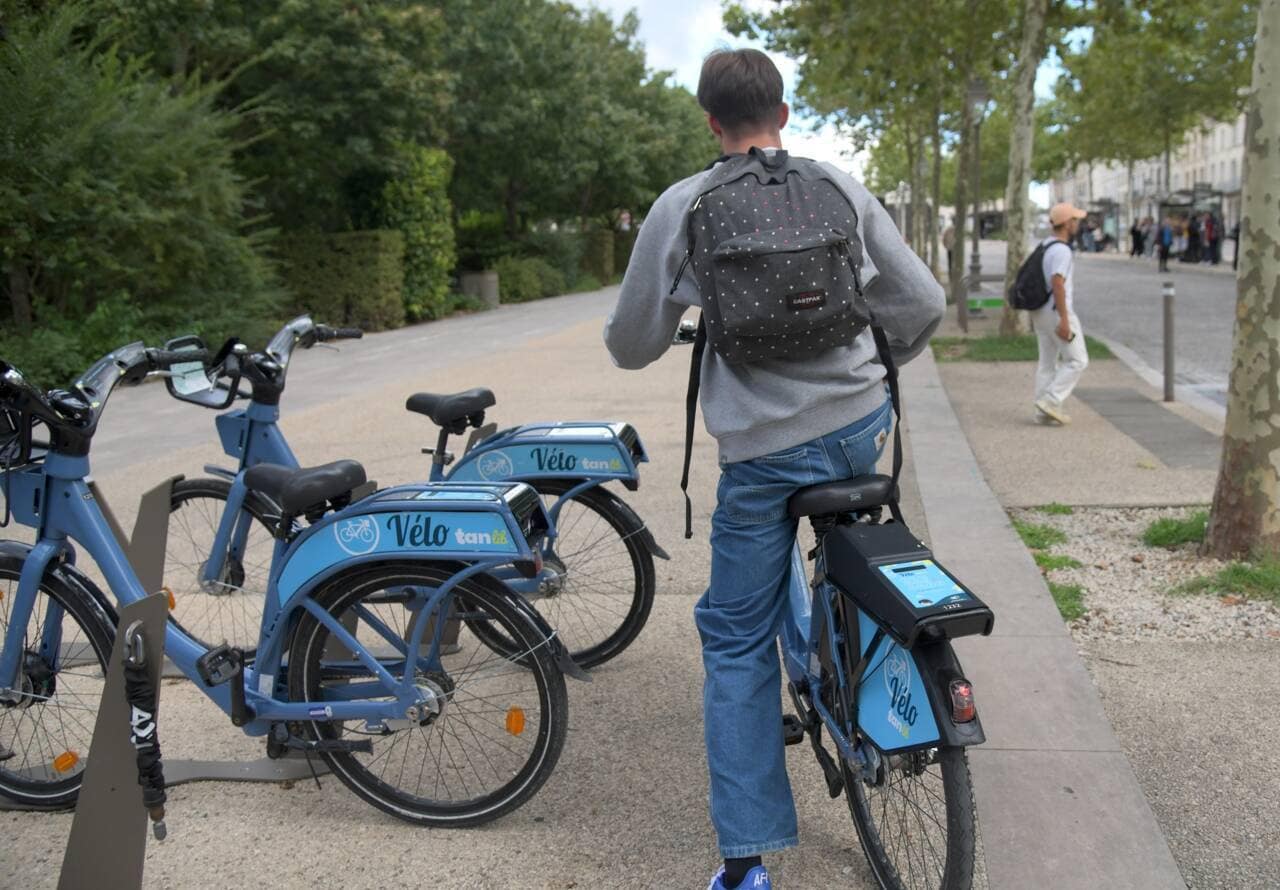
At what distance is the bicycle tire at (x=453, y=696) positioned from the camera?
3.09 meters

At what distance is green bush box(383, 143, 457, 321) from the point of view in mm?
22797

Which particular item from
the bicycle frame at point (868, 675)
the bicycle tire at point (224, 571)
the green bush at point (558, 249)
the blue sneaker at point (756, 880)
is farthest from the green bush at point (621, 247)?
the blue sneaker at point (756, 880)

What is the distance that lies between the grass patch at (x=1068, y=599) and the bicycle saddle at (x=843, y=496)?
7.77 ft

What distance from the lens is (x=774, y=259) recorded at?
2.49 meters

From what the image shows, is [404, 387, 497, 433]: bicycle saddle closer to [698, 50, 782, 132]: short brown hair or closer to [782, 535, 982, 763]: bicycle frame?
[782, 535, 982, 763]: bicycle frame

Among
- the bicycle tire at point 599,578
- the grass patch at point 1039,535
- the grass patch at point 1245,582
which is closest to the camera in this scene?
the bicycle tire at point 599,578

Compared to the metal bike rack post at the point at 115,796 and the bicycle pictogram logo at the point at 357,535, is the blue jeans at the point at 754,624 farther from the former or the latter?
the metal bike rack post at the point at 115,796

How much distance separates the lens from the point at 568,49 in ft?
99.9

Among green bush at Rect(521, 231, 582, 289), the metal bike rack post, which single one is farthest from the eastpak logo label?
green bush at Rect(521, 231, 582, 289)

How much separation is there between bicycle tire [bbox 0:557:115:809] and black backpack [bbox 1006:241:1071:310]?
7.17 meters

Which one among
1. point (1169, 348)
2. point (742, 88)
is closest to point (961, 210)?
point (1169, 348)

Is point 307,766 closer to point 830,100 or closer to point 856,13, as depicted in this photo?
point 856,13

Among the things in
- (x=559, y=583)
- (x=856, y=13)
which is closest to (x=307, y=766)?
(x=559, y=583)

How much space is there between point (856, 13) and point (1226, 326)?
7.12 meters
